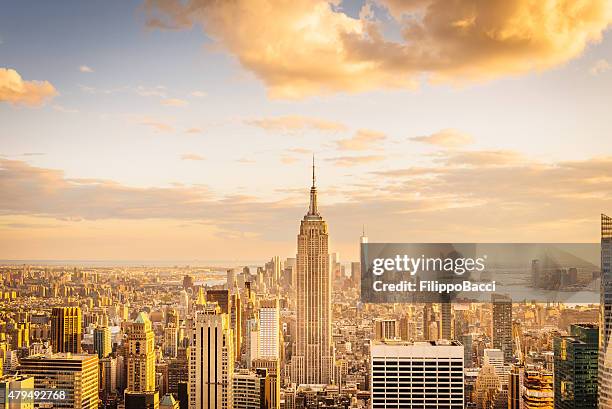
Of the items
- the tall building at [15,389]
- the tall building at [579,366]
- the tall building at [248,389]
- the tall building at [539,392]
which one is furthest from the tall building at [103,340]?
the tall building at [579,366]

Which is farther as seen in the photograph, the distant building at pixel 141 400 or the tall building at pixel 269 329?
the tall building at pixel 269 329

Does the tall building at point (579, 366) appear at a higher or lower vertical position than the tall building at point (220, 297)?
lower

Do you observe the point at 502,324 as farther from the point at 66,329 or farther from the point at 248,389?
the point at 66,329

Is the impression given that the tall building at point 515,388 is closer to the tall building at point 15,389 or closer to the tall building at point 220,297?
the tall building at point 220,297

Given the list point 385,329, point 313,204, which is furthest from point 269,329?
point 385,329

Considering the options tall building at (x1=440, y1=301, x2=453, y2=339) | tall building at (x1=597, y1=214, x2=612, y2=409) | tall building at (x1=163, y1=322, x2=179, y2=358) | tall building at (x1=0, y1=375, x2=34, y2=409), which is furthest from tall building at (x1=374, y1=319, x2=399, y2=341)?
tall building at (x1=0, y1=375, x2=34, y2=409)
